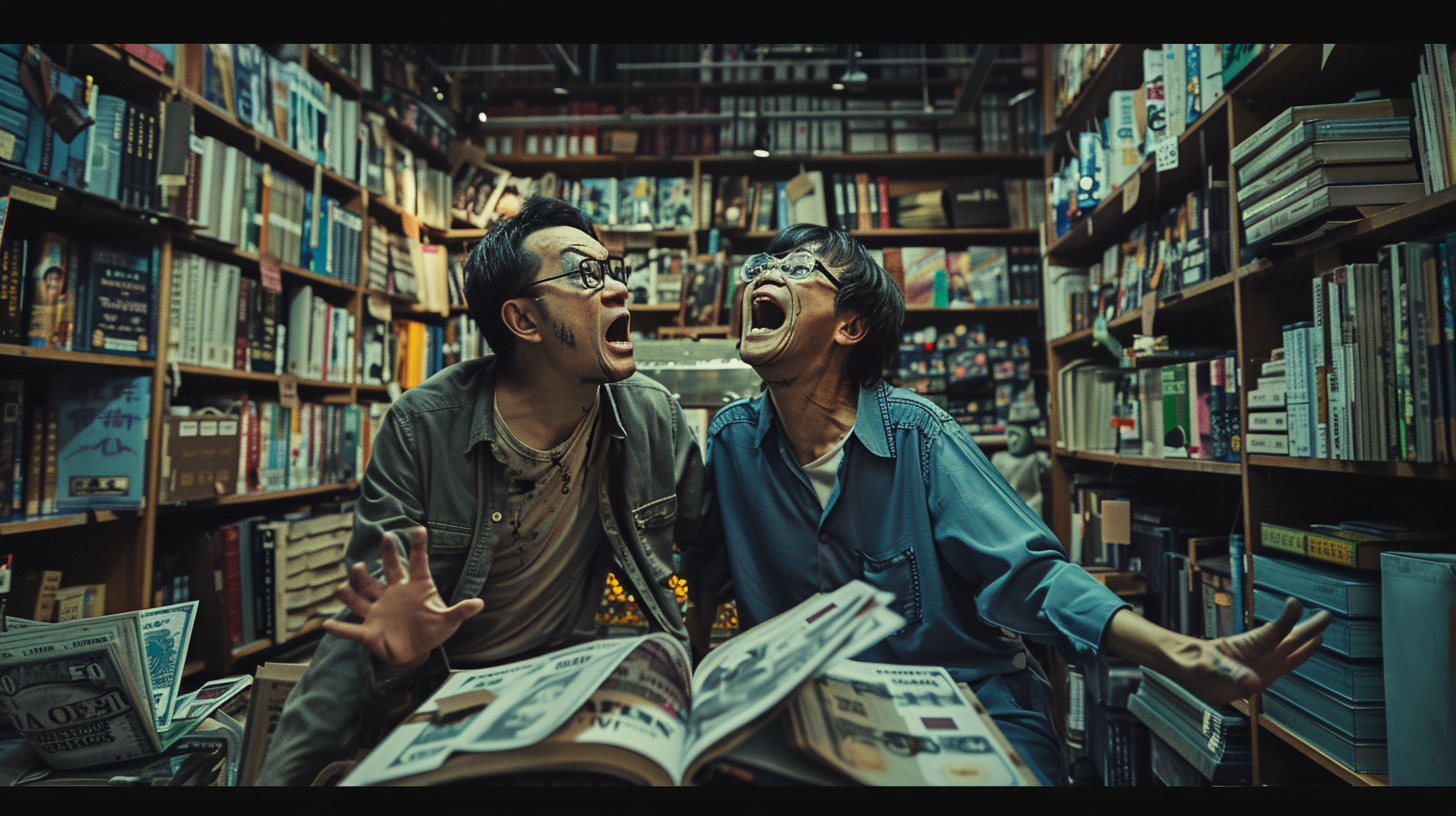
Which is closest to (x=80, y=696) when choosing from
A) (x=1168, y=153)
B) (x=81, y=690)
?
(x=81, y=690)

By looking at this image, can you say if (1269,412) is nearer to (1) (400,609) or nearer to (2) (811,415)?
(2) (811,415)

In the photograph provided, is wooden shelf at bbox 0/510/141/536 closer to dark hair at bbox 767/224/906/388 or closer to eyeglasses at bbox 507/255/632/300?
eyeglasses at bbox 507/255/632/300

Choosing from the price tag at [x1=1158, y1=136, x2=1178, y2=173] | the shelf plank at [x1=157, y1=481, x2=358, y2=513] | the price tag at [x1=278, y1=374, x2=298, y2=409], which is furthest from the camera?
the price tag at [x1=278, y1=374, x2=298, y2=409]

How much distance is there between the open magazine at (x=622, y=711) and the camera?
64cm

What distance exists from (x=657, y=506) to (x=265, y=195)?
223 centimetres

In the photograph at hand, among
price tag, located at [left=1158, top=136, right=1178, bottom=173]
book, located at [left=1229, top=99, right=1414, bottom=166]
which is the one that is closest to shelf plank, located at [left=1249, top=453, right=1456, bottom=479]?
book, located at [left=1229, top=99, right=1414, bottom=166]

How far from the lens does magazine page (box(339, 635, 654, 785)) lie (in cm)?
65

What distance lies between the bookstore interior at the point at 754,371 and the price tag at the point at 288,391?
2cm

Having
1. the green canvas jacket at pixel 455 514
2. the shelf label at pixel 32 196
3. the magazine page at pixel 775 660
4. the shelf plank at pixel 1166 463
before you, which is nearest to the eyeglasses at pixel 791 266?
the green canvas jacket at pixel 455 514

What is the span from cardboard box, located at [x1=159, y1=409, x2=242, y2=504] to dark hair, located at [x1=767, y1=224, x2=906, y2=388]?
1.94 m

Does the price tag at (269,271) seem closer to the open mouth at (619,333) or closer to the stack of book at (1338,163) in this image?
the open mouth at (619,333)

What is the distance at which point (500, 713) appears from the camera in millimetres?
722

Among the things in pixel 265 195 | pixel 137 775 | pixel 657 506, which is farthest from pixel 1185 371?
pixel 265 195

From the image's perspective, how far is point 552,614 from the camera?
1.31 m
